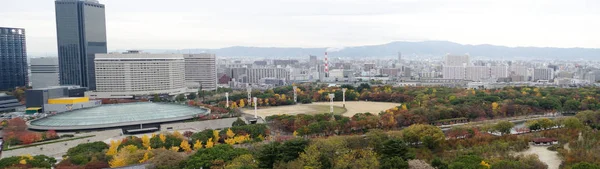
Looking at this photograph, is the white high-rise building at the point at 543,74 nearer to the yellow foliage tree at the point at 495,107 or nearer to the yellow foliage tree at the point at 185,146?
the yellow foliage tree at the point at 495,107

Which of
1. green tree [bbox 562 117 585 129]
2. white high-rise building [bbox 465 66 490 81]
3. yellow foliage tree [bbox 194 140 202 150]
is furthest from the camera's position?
white high-rise building [bbox 465 66 490 81]

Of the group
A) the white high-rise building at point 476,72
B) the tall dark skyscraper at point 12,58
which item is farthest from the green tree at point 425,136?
the white high-rise building at point 476,72

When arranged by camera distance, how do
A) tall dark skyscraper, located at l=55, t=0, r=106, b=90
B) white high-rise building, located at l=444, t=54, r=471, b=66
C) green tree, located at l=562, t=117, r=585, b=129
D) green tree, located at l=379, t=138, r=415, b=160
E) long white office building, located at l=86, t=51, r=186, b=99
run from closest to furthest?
green tree, located at l=379, t=138, r=415, b=160, green tree, located at l=562, t=117, r=585, b=129, long white office building, located at l=86, t=51, r=186, b=99, tall dark skyscraper, located at l=55, t=0, r=106, b=90, white high-rise building, located at l=444, t=54, r=471, b=66

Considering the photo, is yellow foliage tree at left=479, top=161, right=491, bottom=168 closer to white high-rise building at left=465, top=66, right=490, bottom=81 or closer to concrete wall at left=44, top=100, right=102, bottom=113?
concrete wall at left=44, top=100, right=102, bottom=113

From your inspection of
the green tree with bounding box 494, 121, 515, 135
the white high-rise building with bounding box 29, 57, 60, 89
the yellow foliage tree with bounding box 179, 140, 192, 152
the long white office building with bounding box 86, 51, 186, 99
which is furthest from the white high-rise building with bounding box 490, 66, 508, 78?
the yellow foliage tree with bounding box 179, 140, 192, 152

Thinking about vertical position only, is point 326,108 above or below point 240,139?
above

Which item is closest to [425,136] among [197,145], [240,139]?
[240,139]

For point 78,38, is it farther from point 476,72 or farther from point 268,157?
point 476,72
